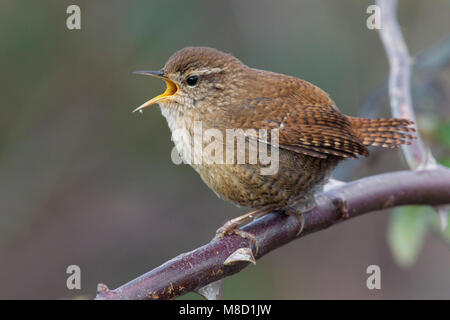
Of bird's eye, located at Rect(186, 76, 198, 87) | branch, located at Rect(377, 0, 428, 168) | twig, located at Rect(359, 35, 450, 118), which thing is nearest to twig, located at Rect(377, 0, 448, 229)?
branch, located at Rect(377, 0, 428, 168)

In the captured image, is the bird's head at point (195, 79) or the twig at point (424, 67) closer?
the bird's head at point (195, 79)

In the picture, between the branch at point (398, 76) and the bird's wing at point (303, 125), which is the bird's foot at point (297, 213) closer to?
the bird's wing at point (303, 125)

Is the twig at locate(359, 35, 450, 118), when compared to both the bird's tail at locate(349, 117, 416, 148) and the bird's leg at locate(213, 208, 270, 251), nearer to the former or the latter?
the bird's tail at locate(349, 117, 416, 148)

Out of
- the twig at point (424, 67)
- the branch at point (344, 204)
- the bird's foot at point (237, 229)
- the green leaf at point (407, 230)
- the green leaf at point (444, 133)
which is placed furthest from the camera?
the twig at point (424, 67)

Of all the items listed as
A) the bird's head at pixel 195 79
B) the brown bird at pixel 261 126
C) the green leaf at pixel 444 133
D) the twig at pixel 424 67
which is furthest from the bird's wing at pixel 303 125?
the twig at pixel 424 67

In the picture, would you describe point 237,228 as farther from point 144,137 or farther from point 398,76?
point 144,137

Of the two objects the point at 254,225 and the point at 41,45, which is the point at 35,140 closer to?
the point at 41,45

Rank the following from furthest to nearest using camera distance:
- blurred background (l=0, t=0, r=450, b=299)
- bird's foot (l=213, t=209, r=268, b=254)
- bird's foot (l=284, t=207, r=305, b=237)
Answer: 1. blurred background (l=0, t=0, r=450, b=299)
2. bird's foot (l=284, t=207, r=305, b=237)
3. bird's foot (l=213, t=209, r=268, b=254)

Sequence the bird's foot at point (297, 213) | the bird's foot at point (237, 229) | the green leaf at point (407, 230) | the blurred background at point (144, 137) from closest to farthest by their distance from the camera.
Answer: the bird's foot at point (237, 229) → the bird's foot at point (297, 213) → the green leaf at point (407, 230) → the blurred background at point (144, 137)

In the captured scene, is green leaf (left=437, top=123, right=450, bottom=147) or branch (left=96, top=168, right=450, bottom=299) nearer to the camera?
branch (left=96, top=168, right=450, bottom=299)
